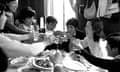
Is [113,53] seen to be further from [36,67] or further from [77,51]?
[36,67]

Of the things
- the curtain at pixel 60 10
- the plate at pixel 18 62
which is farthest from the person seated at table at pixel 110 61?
the curtain at pixel 60 10

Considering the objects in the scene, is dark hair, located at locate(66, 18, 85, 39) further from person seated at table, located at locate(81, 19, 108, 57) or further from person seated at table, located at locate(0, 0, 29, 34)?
person seated at table, located at locate(0, 0, 29, 34)

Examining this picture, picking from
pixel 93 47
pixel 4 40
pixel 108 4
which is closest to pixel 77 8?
pixel 108 4

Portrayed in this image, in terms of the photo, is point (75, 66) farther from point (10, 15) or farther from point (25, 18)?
point (25, 18)

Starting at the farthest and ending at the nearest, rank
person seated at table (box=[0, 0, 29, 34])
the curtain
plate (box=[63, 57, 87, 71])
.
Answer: the curtain
person seated at table (box=[0, 0, 29, 34])
plate (box=[63, 57, 87, 71])

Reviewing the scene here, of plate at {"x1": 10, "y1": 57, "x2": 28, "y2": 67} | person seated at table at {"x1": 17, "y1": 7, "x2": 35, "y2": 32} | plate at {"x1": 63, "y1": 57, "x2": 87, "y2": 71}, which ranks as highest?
person seated at table at {"x1": 17, "y1": 7, "x2": 35, "y2": 32}

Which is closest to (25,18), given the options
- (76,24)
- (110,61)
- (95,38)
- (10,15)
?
(10,15)

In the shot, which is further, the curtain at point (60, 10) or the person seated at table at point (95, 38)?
the curtain at point (60, 10)

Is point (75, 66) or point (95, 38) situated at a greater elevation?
point (95, 38)

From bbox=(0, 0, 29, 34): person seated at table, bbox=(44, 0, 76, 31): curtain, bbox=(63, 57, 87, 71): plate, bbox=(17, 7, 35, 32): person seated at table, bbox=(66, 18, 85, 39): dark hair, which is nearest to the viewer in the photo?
bbox=(63, 57, 87, 71): plate

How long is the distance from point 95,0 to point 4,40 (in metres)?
2.18

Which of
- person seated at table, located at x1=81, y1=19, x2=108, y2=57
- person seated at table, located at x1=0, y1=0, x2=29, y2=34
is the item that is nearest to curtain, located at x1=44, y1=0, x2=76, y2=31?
person seated at table, located at x1=0, y1=0, x2=29, y2=34

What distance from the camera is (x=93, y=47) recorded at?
169 centimetres

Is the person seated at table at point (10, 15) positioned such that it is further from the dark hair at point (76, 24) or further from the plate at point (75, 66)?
the plate at point (75, 66)
